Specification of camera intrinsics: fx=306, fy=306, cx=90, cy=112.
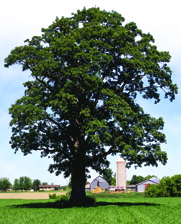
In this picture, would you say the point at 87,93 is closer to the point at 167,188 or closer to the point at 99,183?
the point at 167,188

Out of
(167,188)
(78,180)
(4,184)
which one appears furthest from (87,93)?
(4,184)

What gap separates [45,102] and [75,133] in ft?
15.0

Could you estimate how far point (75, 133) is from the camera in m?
32.6

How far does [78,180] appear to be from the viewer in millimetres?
33000

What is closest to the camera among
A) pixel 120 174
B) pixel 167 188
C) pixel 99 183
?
pixel 167 188

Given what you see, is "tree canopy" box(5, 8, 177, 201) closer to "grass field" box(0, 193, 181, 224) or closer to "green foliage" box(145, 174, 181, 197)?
"grass field" box(0, 193, 181, 224)

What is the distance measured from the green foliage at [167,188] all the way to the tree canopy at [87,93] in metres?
35.5

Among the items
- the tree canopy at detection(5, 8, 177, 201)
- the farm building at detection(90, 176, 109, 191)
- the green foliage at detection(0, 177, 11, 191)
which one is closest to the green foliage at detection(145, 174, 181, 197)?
the tree canopy at detection(5, 8, 177, 201)

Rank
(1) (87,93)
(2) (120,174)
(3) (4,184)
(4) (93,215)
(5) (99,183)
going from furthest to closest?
(3) (4,184) < (5) (99,183) < (2) (120,174) < (1) (87,93) < (4) (93,215)

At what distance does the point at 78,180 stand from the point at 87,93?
30.9 ft

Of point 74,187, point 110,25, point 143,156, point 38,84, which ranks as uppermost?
point 110,25

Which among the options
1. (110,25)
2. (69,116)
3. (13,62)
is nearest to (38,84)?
(13,62)

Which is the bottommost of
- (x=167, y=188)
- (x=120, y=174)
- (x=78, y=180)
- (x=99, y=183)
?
(x=167, y=188)

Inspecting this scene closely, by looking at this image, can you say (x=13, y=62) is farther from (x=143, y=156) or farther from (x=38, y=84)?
(x=143, y=156)
